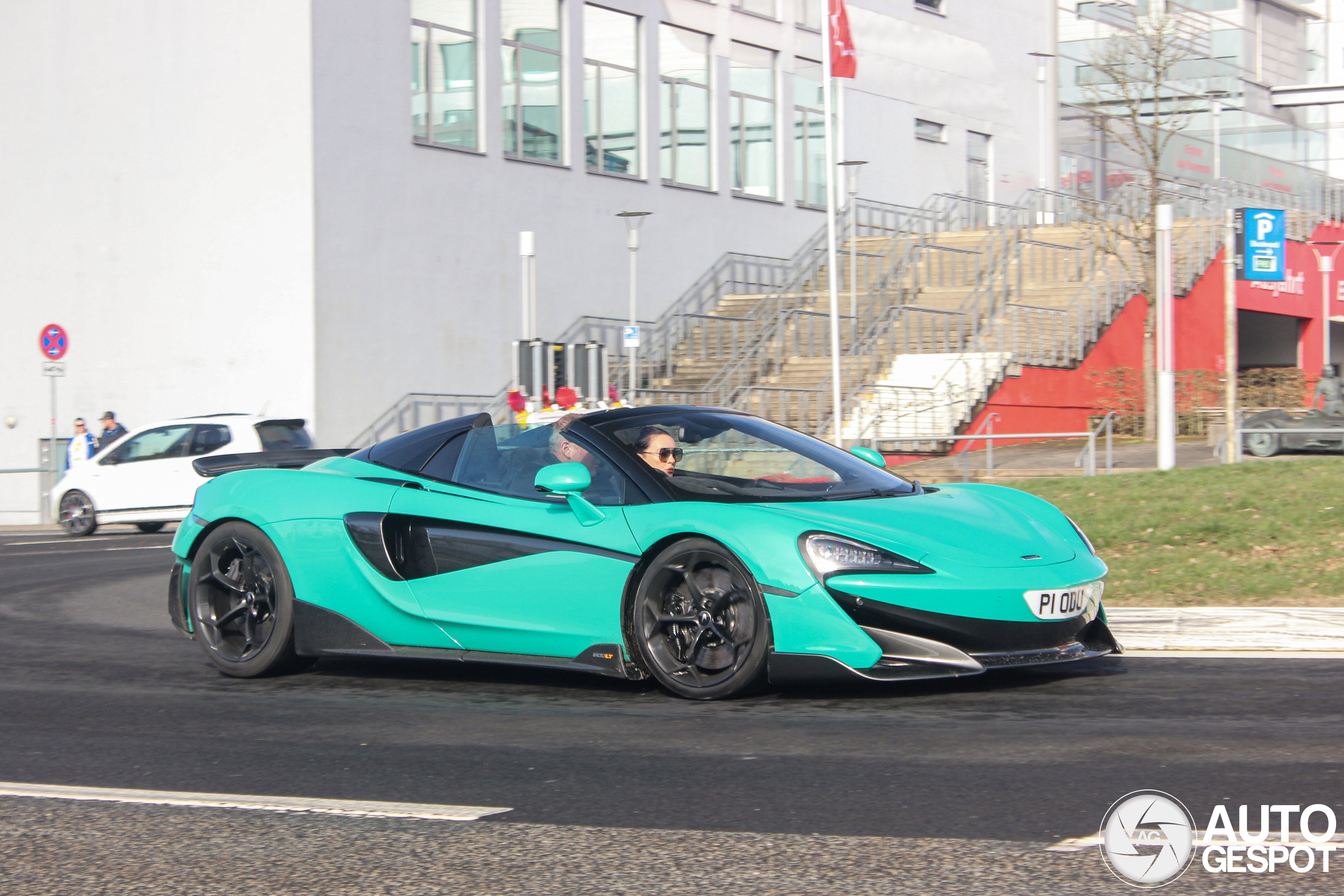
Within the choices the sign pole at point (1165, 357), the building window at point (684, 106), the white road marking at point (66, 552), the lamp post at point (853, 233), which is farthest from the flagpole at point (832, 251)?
the building window at point (684, 106)

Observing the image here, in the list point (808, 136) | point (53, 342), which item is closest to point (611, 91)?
point (808, 136)

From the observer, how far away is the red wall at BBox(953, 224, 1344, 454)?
94.5 feet

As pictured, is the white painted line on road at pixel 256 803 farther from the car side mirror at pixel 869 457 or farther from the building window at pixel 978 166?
the building window at pixel 978 166

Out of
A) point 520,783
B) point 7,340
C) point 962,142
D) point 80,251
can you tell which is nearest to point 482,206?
point 80,251

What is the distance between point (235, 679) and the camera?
325 inches

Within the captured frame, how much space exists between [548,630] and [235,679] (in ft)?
6.23

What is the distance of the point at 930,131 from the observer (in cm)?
4325

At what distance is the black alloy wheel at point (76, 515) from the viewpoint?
78.3 ft

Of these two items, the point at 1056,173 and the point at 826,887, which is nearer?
the point at 826,887

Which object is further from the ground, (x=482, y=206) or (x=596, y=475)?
(x=482, y=206)

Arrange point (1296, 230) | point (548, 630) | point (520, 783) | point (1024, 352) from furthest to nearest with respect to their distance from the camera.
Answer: point (1296, 230) → point (1024, 352) → point (548, 630) → point (520, 783)

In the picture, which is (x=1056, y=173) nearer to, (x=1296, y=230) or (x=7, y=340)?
(x=1296, y=230)

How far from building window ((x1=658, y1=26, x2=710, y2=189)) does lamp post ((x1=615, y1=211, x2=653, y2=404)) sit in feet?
6.39

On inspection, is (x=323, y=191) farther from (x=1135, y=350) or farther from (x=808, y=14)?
(x=808, y=14)
